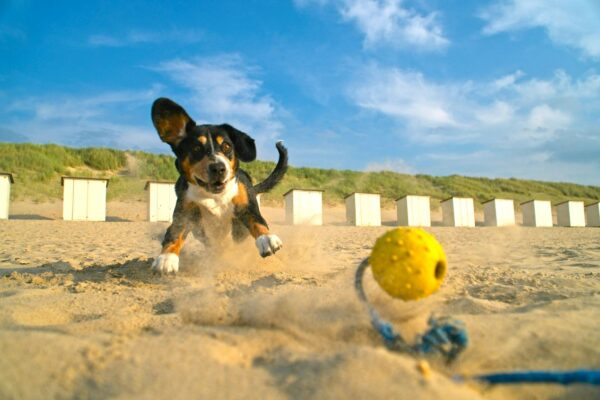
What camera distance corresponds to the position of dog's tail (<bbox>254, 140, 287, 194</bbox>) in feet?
15.1

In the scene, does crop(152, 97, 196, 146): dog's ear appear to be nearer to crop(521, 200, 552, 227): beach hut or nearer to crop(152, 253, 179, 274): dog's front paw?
crop(152, 253, 179, 274): dog's front paw

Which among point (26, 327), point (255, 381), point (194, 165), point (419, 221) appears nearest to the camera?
point (255, 381)

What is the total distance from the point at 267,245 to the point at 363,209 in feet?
38.6

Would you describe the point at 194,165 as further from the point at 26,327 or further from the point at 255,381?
the point at 255,381

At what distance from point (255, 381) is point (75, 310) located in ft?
5.10

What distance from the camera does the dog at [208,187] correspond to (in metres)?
3.57

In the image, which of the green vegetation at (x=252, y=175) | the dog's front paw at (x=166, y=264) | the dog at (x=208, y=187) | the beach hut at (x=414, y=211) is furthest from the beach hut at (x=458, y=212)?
the dog's front paw at (x=166, y=264)

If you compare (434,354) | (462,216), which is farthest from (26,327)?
(462,216)

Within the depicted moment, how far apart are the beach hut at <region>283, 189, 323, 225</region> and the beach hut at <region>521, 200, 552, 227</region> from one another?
8.91 m

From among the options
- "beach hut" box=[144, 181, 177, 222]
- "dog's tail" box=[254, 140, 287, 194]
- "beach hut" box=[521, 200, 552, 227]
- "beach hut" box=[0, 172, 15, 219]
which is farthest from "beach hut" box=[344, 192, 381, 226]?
"beach hut" box=[0, 172, 15, 219]

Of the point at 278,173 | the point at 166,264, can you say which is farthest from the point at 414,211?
the point at 166,264

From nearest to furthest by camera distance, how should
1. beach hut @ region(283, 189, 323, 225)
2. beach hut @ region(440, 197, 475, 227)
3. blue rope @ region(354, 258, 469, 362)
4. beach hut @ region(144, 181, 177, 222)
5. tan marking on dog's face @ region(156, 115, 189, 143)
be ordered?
blue rope @ region(354, 258, 469, 362)
tan marking on dog's face @ region(156, 115, 189, 143)
beach hut @ region(144, 181, 177, 222)
beach hut @ region(283, 189, 323, 225)
beach hut @ region(440, 197, 475, 227)

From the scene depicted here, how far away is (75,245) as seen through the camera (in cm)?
654

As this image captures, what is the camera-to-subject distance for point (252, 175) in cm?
2262
